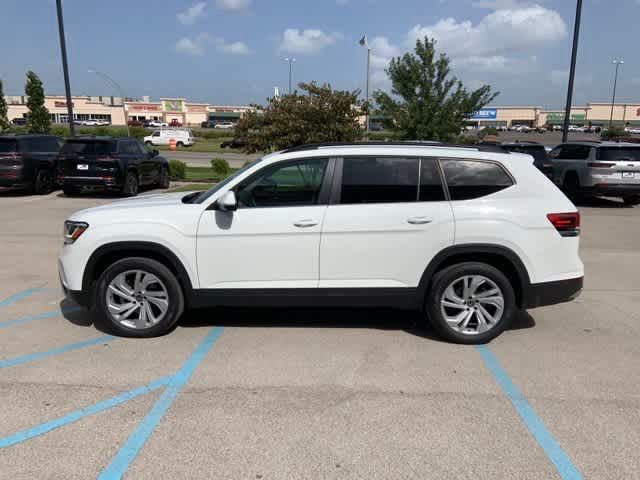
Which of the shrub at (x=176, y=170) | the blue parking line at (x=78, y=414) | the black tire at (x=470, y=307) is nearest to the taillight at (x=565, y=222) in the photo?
the black tire at (x=470, y=307)

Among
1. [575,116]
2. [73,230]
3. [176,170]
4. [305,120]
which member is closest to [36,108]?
[176,170]

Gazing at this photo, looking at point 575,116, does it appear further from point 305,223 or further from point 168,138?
point 305,223

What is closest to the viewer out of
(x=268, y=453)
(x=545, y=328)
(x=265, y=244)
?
(x=268, y=453)

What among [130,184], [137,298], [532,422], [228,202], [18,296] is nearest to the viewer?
[532,422]

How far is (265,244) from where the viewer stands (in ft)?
14.9

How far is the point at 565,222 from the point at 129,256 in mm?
3893

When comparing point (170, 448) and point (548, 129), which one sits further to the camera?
point (548, 129)

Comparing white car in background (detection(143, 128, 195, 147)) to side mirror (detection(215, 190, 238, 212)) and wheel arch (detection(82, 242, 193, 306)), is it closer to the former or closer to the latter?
wheel arch (detection(82, 242, 193, 306))

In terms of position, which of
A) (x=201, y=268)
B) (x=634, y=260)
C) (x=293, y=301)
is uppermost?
(x=201, y=268)

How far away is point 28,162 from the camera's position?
1442cm

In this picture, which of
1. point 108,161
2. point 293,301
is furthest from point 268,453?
point 108,161

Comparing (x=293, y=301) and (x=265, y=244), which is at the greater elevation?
(x=265, y=244)

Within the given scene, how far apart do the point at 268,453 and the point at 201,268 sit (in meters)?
1.99

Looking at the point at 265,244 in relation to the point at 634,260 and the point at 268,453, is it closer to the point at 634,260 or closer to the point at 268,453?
the point at 268,453
